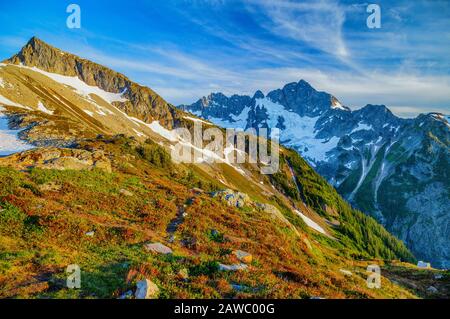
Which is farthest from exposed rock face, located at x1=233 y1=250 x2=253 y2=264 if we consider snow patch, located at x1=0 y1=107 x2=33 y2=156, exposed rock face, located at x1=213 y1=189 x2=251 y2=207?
snow patch, located at x1=0 y1=107 x2=33 y2=156

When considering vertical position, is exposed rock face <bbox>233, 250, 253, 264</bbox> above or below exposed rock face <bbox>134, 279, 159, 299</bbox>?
below

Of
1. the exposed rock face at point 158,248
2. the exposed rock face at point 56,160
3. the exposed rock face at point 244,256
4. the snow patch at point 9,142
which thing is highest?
the snow patch at point 9,142

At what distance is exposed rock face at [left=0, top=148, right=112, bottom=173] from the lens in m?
36.2

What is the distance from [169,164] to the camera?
264 ft

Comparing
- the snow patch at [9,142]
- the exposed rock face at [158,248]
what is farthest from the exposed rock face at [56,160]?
the snow patch at [9,142]

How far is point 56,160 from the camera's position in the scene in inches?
1468

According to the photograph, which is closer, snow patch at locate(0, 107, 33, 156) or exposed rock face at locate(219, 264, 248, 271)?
exposed rock face at locate(219, 264, 248, 271)

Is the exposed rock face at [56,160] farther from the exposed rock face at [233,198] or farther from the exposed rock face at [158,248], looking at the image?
the exposed rock face at [158,248]

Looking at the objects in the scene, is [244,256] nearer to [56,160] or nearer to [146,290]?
[146,290]

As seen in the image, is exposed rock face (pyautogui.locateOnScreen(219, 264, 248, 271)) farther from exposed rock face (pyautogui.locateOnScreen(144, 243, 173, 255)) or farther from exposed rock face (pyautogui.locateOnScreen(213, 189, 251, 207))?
exposed rock face (pyautogui.locateOnScreen(213, 189, 251, 207))

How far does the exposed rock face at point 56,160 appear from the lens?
119 feet

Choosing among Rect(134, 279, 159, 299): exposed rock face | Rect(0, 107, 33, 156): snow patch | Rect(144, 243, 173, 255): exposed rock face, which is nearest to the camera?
Rect(134, 279, 159, 299): exposed rock face

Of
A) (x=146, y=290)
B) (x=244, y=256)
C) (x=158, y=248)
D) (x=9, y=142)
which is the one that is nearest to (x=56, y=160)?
(x=158, y=248)

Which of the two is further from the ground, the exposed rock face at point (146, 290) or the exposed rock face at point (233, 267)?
the exposed rock face at point (146, 290)
